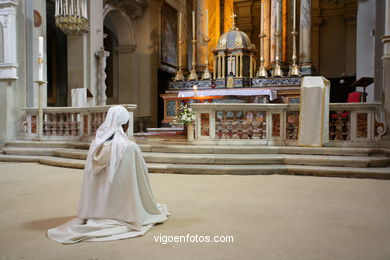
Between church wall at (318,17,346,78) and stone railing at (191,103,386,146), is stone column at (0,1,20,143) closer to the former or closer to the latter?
stone railing at (191,103,386,146)

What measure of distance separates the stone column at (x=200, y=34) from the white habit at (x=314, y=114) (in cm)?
854

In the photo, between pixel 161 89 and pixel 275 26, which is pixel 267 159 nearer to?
pixel 275 26

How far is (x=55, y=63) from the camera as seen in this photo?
16688 mm

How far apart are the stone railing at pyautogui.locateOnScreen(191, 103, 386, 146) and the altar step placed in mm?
457

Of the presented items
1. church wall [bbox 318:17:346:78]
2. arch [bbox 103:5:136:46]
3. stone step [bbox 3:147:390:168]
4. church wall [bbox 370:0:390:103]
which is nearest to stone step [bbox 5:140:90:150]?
stone step [bbox 3:147:390:168]

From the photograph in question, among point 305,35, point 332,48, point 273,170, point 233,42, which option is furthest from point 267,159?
point 332,48

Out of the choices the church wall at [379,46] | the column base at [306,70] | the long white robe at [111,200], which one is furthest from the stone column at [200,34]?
the long white robe at [111,200]

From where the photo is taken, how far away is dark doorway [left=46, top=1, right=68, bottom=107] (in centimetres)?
1633

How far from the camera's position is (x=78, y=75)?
12.4 meters

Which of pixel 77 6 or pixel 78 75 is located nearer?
pixel 77 6

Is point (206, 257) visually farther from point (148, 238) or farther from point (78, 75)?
point (78, 75)

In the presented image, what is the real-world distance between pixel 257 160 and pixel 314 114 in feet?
5.27

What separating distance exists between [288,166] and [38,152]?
19.0ft

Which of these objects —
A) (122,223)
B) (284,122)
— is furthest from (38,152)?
(122,223)
